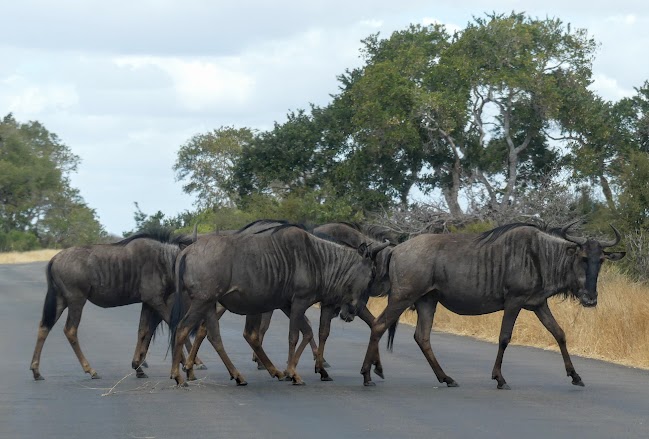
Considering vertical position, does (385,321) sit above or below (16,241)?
above

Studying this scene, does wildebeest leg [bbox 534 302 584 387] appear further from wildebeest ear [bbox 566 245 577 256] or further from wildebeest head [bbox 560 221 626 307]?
wildebeest ear [bbox 566 245 577 256]

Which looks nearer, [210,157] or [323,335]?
[323,335]

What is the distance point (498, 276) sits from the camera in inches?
613

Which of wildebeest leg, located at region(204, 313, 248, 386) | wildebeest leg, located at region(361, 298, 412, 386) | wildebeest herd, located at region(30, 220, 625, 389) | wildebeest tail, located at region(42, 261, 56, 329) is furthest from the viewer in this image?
wildebeest tail, located at region(42, 261, 56, 329)

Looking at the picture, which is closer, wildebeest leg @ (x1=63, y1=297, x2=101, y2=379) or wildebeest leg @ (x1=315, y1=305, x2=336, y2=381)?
wildebeest leg @ (x1=315, y1=305, x2=336, y2=381)

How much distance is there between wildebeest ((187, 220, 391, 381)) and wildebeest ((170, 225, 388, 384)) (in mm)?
174

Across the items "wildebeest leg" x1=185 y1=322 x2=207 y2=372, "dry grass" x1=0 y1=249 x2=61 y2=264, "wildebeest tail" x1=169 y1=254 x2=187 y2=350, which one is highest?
"wildebeest tail" x1=169 y1=254 x2=187 y2=350

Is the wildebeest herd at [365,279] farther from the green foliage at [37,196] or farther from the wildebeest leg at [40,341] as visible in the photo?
the green foliage at [37,196]

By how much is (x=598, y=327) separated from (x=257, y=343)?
596 cm

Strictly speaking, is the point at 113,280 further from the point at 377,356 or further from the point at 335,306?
the point at 377,356

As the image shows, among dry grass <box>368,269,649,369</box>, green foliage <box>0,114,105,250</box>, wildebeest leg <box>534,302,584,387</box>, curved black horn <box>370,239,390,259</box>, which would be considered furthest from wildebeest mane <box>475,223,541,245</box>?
green foliage <box>0,114,105,250</box>

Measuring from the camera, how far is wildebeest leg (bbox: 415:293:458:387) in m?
15.0

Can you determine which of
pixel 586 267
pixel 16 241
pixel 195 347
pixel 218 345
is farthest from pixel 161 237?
pixel 16 241

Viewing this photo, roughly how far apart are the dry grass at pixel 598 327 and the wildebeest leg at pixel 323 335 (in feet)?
13.8
